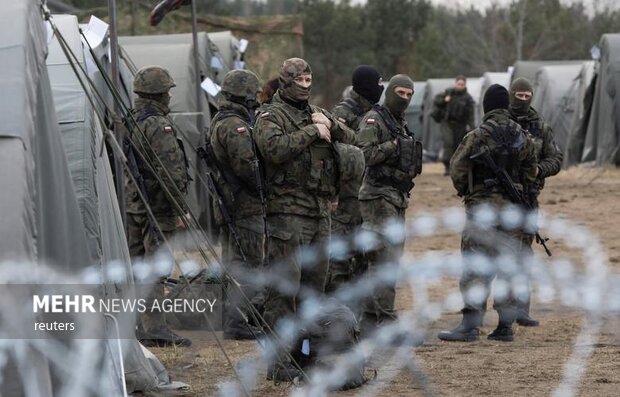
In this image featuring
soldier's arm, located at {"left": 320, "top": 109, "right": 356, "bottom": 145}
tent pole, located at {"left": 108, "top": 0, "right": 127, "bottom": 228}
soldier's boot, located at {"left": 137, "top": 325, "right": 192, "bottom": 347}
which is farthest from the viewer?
soldier's boot, located at {"left": 137, "top": 325, "right": 192, "bottom": 347}

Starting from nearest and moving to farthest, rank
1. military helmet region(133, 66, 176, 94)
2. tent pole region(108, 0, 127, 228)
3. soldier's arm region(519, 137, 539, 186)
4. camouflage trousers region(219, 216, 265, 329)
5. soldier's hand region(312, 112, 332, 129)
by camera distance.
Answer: soldier's hand region(312, 112, 332, 129), tent pole region(108, 0, 127, 228), camouflage trousers region(219, 216, 265, 329), military helmet region(133, 66, 176, 94), soldier's arm region(519, 137, 539, 186)

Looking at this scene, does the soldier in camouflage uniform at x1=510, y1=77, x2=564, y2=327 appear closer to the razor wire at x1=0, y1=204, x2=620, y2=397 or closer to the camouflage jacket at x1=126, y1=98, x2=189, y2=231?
the razor wire at x1=0, y1=204, x2=620, y2=397

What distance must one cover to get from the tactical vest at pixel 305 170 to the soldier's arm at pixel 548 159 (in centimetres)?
267

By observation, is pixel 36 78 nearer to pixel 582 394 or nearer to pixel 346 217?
pixel 582 394

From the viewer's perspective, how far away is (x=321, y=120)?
292 inches

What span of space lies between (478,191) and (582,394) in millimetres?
2596

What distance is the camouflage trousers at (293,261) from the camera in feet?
24.1

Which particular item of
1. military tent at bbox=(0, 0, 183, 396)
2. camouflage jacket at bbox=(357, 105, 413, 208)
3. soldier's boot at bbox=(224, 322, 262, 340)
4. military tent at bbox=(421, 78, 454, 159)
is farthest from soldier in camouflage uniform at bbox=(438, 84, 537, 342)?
military tent at bbox=(421, 78, 454, 159)

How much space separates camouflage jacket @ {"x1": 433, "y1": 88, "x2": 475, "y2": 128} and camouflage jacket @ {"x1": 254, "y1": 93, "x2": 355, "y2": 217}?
16.7 metres

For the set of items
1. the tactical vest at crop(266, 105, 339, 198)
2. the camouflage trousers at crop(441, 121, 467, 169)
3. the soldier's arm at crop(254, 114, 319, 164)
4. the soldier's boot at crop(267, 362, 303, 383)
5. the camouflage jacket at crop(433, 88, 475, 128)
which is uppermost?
the soldier's arm at crop(254, 114, 319, 164)

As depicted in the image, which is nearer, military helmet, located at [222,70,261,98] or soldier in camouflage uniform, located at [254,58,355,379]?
soldier in camouflage uniform, located at [254,58,355,379]

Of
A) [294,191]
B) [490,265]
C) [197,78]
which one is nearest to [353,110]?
[490,265]

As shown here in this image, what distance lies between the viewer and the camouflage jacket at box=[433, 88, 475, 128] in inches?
949

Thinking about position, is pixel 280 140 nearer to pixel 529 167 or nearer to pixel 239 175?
pixel 239 175
